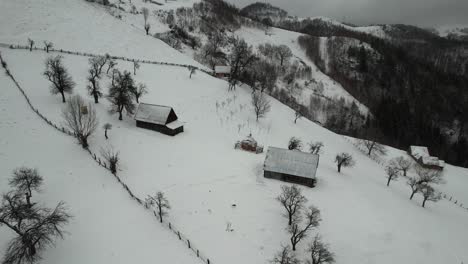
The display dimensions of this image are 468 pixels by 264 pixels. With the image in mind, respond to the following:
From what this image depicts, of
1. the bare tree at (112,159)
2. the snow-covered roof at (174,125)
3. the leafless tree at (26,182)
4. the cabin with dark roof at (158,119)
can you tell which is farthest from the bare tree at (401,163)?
the leafless tree at (26,182)

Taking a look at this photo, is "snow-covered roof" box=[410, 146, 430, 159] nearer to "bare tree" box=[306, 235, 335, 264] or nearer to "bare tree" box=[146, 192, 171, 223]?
"bare tree" box=[306, 235, 335, 264]

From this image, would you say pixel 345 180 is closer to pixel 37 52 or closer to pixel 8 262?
pixel 8 262

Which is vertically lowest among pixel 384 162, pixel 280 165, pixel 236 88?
pixel 384 162

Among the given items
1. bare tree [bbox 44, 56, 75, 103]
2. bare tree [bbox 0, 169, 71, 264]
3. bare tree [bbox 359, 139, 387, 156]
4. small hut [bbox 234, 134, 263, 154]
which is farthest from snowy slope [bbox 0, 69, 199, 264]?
bare tree [bbox 359, 139, 387, 156]

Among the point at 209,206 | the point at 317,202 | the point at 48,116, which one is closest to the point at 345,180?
the point at 317,202

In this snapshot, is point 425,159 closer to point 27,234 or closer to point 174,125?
point 174,125

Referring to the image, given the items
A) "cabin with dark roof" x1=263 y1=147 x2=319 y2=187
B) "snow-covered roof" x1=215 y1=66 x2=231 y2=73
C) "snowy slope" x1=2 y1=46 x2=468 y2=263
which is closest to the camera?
"snowy slope" x1=2 y1=46 x2=468 y2=263
